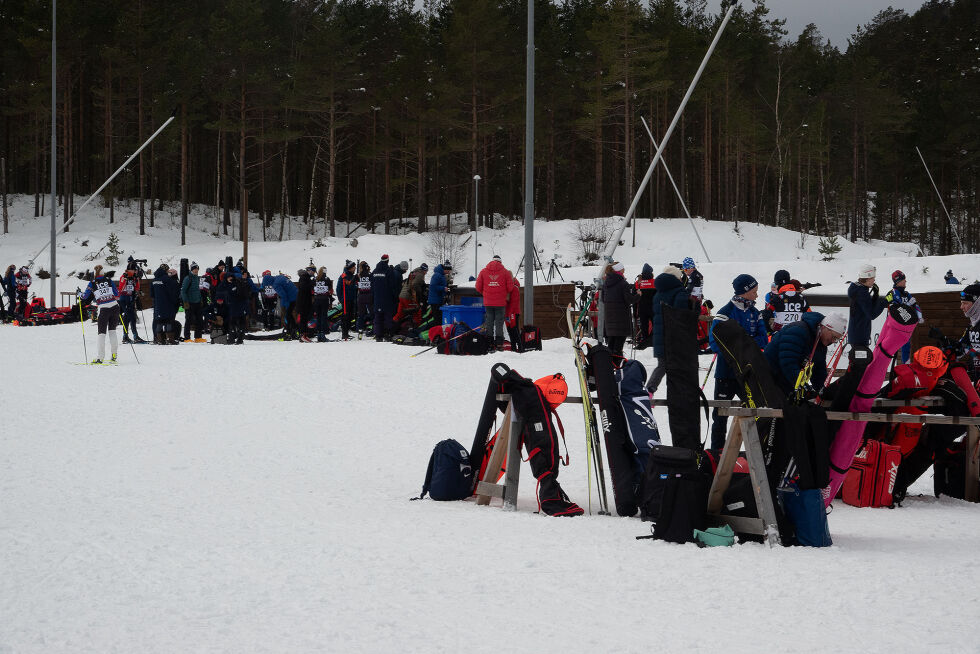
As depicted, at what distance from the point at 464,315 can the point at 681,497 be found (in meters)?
12.3

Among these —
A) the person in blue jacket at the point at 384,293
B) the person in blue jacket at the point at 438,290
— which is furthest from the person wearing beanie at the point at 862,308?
the person in blue jacket at the point at 384,293

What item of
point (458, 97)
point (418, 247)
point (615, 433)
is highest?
point (458, 97)

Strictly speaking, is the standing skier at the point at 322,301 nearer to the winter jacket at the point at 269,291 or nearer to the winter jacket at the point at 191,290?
the winter jacket at the point at 191,290

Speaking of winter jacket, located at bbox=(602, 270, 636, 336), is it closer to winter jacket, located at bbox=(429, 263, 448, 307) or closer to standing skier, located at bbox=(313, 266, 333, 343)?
winter jacket, located at bbox=(429, 263, 448, 307)

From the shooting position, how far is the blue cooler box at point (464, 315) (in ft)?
56.4

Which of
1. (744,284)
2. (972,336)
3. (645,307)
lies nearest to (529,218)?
(645,307)

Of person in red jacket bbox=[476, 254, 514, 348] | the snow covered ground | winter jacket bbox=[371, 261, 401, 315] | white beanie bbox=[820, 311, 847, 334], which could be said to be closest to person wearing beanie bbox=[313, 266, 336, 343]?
winter jacket bbox=[371, 261, 401, 315]

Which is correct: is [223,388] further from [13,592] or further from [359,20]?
[359,20]

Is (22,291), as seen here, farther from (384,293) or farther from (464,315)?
(464,315)

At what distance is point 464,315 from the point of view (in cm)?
1722

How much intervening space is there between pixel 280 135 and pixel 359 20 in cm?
992

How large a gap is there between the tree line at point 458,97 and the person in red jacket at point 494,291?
1067 inches

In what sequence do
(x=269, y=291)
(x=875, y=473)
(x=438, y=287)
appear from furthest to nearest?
(x=269, y=291) → (x=438, y=287) → (x=875, y=473)

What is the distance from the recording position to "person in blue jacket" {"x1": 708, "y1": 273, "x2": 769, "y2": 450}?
7.47m
